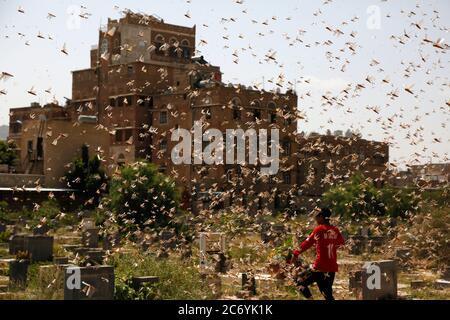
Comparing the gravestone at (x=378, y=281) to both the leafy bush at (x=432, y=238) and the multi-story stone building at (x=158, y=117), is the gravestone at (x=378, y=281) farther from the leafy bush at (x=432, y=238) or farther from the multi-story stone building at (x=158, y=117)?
the multi-story stone building at (x=158, y=117)

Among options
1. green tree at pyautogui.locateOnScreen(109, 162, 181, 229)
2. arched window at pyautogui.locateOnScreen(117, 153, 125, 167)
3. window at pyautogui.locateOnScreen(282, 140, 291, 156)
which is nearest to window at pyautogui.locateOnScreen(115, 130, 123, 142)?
arched window at pyautogui.locateOnScreen(117, 153, 125, 167)

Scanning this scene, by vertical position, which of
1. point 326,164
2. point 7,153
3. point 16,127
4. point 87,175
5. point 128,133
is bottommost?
point 87,175

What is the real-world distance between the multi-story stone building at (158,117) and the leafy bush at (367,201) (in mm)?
6219

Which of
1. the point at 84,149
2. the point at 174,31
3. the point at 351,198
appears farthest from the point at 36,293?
the point at 174,31

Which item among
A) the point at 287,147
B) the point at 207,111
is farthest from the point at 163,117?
the point at 287,147

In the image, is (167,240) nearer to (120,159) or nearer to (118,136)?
(120,159)

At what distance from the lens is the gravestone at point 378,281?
46.6 feet

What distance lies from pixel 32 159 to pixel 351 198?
86.6 feet

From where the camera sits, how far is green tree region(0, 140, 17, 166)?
6856cm

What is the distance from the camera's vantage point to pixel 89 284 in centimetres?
1211

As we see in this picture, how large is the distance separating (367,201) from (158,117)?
21736 millimetres

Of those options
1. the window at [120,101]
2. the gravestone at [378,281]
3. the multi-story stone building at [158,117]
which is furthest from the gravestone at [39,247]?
the window at [120,101]

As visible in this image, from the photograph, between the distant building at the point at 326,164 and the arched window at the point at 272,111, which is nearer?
the arched window at the point at 272,111

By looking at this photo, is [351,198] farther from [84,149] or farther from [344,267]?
[344,267]
